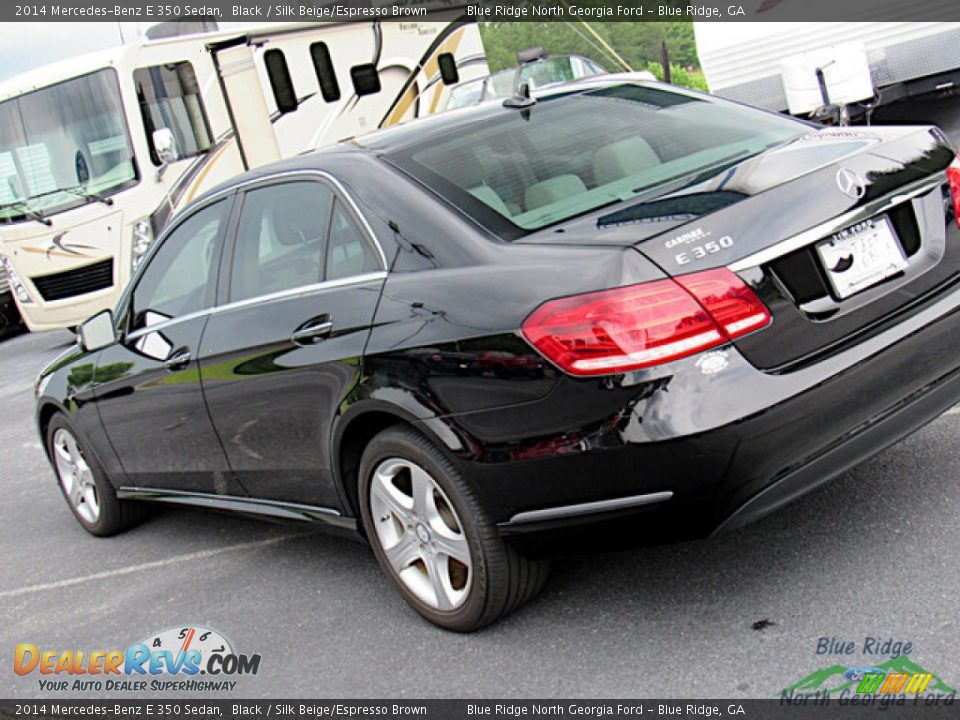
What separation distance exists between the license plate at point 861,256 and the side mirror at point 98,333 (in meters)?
3.38

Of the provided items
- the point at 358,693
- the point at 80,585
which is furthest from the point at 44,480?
the point at 358,693

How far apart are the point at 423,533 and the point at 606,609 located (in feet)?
2.09

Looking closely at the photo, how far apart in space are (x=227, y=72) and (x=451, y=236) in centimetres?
1093

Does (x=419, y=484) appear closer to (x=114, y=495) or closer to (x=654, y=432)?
(x=654, y=432)

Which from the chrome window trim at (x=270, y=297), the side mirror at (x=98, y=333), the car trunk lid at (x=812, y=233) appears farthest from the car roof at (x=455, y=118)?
the side mirror at (x=98, y=333)

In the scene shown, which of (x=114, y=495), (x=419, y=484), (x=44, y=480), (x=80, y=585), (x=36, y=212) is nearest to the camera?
(x=419, y=484)

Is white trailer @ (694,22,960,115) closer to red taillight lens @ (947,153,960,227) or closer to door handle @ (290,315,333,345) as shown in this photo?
red taillight lens @ (947,153,960,227)

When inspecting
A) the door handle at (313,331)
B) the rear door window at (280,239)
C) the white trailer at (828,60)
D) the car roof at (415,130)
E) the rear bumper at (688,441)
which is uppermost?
the car roof at (415,130)

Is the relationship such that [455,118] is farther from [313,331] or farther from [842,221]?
[842,221]

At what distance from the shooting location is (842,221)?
11.1ft

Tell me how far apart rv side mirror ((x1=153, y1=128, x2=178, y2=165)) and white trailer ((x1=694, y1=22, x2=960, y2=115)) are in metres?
5.74

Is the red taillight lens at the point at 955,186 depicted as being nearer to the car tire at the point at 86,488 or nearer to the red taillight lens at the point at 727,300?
the red taillight lens at the point at 727,300

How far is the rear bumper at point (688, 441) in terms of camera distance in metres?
3.12

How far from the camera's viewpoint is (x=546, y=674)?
349 centimetres
